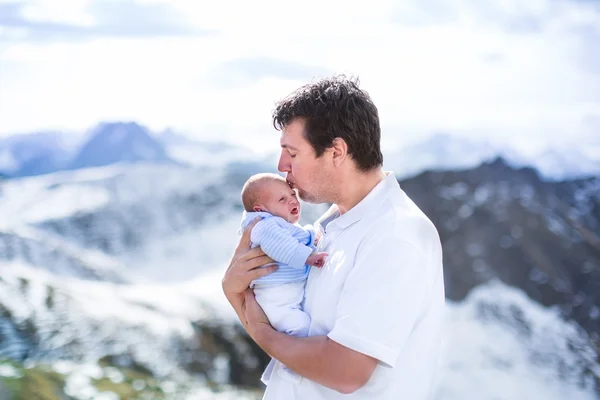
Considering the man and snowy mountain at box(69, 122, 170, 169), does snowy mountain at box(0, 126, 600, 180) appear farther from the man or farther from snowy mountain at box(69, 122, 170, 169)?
the man

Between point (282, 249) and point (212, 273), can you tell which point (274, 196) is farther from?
point (212, 273)

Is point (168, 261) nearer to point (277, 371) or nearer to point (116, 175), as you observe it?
point (116, 175)

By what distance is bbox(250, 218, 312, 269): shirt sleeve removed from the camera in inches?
53.4

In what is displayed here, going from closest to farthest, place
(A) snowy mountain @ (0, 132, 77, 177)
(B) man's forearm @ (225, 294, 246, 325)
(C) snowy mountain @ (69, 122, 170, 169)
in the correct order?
(B) man's forearm @ (225, 294, 246, 325) < (A) snowy mountain @ (0, 132, 77, 177) < (C) snowy mountain @ (69, 122, 170, 169)

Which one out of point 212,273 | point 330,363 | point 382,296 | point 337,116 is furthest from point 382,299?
point 212,273

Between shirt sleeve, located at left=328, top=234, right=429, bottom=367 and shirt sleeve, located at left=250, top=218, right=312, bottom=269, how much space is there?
0.18 meters

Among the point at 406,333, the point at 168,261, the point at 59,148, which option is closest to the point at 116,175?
the point at 59,148

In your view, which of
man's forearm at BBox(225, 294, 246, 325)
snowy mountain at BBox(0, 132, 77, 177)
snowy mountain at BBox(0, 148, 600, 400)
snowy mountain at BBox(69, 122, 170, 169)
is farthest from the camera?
snowy mountain at BBox(69, 122, 170, 169)

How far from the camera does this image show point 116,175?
3518 millimetres

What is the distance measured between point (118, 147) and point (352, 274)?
2.56 meters

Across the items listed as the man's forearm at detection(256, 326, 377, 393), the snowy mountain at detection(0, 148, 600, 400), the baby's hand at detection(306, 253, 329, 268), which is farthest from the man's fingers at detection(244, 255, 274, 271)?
the snowy mountain at detection(0, 148, 600, 400)

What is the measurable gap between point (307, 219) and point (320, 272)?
7.69 ft

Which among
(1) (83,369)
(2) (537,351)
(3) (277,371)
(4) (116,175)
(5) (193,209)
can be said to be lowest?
(2) (537,351)

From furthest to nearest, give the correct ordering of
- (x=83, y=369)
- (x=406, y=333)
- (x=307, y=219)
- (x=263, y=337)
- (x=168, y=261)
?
(x=307, y=219) → (x=168, y=261) → (x=83, y=369) → (x=263, y=337) → (x=406, y=333)
